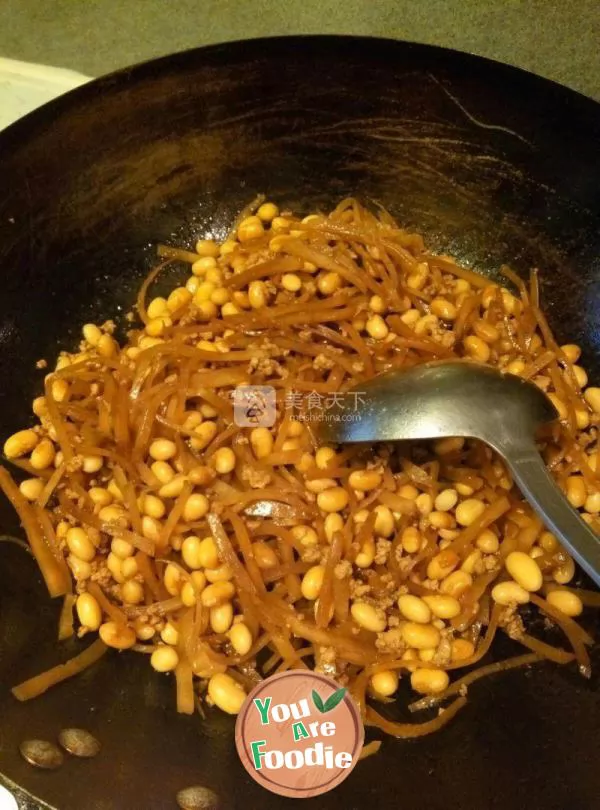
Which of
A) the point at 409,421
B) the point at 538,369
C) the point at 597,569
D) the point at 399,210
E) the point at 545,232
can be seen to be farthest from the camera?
the point at 399,210

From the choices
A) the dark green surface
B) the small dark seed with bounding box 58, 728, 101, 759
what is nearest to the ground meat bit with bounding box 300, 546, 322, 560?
the small dark seed with bounding box 58, 728, 101, 759

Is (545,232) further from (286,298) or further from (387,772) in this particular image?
(387,772)

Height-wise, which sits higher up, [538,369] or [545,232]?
[545,232]

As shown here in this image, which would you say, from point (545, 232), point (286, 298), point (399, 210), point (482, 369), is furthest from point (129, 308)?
point (545, 232)

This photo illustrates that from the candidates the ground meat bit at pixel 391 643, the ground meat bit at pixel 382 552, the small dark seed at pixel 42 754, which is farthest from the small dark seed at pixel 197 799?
the ground meat bit at pixel 382 552

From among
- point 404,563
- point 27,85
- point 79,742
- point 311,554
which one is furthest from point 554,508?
point 27,85

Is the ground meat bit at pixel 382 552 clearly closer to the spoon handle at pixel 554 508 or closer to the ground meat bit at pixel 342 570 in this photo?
the ground meat bit at pixel 342 570

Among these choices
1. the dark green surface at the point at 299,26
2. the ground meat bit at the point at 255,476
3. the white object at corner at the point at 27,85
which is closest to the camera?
the ground meat bit at the point at 255,476
